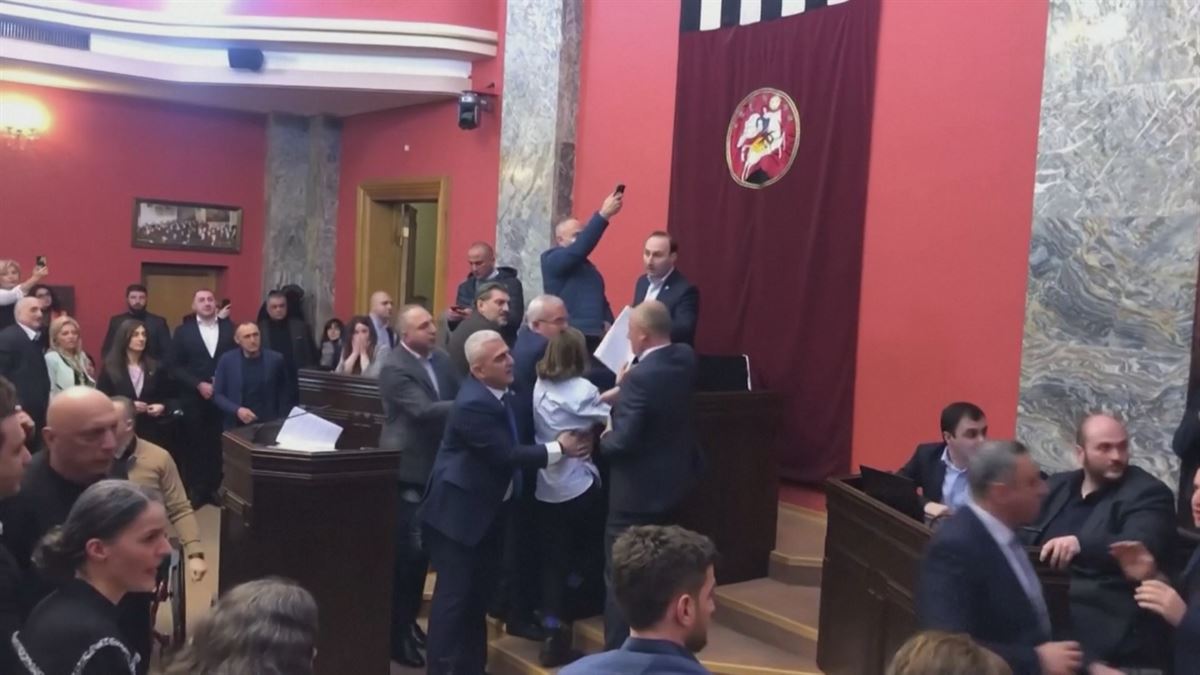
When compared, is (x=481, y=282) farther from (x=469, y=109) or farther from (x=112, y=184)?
(x=112, y=184)

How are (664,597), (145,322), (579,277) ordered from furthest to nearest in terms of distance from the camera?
1. (145,322)
2. (579,277)
3. (664,597)

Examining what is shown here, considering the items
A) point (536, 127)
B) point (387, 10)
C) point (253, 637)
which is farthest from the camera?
point (387, 10)

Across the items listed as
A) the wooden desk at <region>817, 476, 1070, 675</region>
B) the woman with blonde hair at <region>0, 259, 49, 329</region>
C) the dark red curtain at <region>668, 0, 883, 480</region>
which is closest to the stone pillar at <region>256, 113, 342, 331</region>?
the woman with blonde hair at <region>0, 259, 49, 329</region>

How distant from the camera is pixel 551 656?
5160 millimetres

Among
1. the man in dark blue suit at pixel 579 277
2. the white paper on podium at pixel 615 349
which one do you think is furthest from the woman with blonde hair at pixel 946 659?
the man in dark blue suit at pixel 579 277

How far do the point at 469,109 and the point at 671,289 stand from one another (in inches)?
138

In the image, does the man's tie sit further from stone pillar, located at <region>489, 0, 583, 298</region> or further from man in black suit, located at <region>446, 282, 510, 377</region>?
stone pillar, located at <region>489, 0, 583, 298</region>

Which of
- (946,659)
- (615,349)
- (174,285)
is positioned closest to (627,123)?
(615,349)

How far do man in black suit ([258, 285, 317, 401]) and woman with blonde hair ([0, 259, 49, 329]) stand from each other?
6.06 ft

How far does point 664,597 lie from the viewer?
244cm

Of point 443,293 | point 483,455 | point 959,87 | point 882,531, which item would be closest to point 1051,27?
point 959,87

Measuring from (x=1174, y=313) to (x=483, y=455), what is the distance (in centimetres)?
312

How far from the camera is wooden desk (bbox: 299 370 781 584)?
5.56m

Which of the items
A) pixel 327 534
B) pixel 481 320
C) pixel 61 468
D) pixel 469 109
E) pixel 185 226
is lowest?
pixel 327 534
